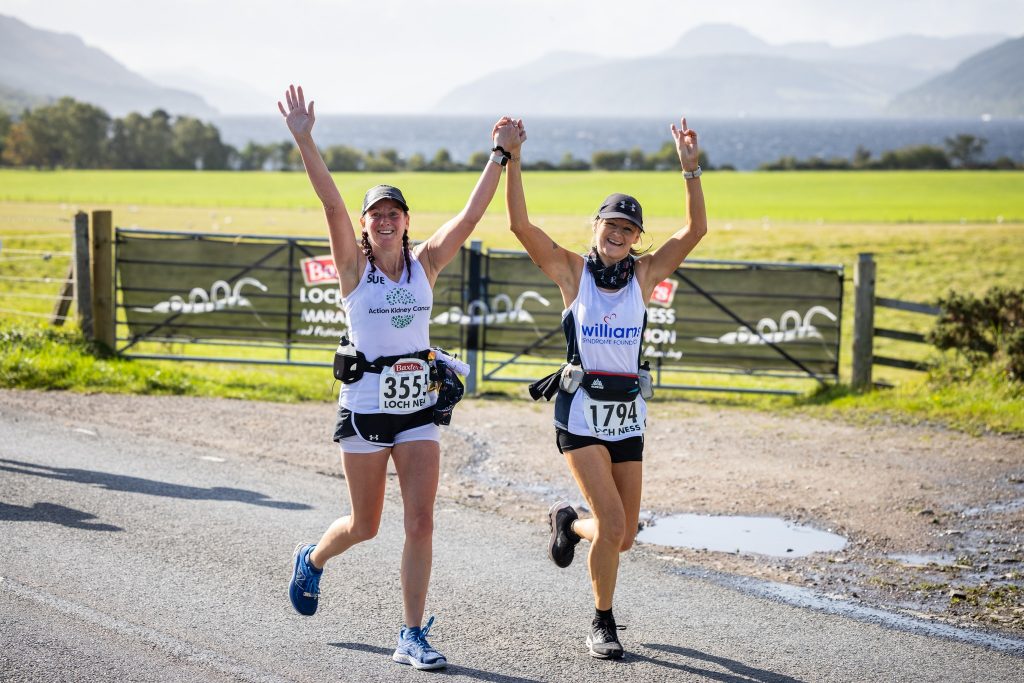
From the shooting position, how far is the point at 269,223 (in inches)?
1700

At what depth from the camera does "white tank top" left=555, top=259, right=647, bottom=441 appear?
5387 millimetres

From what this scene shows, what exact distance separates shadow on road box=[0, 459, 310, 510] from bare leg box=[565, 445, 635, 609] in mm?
3208

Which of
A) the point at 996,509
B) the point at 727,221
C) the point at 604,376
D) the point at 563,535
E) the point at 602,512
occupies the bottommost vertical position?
the point at 996,509

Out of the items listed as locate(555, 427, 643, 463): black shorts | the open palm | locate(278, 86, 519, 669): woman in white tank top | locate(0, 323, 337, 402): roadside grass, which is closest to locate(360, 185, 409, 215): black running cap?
locate(278, 86, 519, 669): woman in white tank top

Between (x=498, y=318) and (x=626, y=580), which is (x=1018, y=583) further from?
(x=498, y=318)

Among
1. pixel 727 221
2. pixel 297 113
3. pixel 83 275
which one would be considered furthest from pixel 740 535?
pixel 727 221

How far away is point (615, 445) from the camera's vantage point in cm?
537

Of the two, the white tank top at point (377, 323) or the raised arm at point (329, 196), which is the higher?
the raised arm at point (329, 196)

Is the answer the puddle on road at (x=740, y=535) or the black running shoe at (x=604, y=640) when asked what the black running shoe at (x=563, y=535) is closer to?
the black running shoe at (x=604, y=640)

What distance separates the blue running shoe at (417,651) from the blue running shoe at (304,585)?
0.59m

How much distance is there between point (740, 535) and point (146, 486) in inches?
179

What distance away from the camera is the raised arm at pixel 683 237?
5605 mm

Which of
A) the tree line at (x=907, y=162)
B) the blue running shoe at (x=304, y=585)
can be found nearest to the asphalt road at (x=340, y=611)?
the blue running shoe at (x=304, y=585)

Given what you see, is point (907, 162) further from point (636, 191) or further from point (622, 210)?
point (622, 210)
